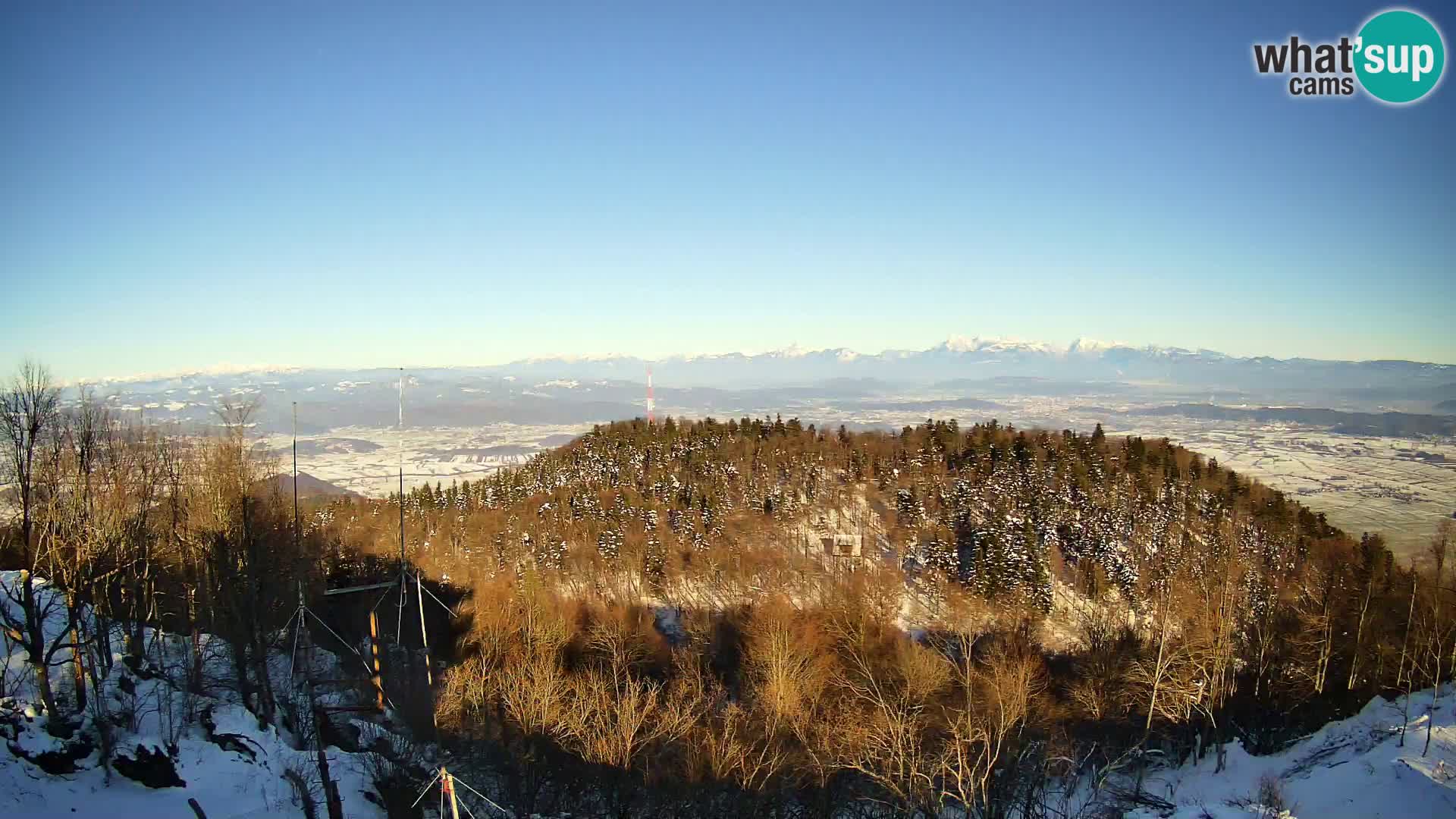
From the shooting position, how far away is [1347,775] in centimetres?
2141

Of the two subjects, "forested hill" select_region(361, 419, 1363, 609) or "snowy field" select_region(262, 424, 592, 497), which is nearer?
"forested hill" select_region(361, 419, 1363, 609)

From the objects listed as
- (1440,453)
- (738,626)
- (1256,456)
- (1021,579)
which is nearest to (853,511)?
(1021,579)

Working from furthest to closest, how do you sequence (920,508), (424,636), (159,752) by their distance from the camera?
(920,508), (424,636), (159,752)

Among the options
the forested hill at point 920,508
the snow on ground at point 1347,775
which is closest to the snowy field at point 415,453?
the forested hill at point 920,508

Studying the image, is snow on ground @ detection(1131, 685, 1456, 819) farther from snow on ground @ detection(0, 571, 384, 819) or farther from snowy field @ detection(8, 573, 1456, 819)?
snow on ground @ detection(0, 571, 384, 819)

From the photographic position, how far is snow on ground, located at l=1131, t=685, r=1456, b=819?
1891 centimetres

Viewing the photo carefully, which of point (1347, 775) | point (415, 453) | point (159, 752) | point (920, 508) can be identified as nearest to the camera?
point (159, 752)

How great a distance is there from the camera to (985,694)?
96.5 ft

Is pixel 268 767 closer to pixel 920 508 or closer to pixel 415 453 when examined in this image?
pixel 920 508

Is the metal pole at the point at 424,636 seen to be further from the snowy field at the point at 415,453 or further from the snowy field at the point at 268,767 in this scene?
the snowy field at the point at 415,453

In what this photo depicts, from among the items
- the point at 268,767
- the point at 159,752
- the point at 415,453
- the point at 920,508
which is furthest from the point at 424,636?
the point at 415,453

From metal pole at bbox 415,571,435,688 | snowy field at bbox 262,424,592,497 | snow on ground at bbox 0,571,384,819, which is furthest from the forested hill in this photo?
snow on ground at bbox 0,571,384,819

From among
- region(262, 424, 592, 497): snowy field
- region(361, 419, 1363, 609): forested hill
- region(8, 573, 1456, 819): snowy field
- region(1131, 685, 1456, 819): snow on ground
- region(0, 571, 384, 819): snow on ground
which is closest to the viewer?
region(0, 571, 384, 819): snow on ground

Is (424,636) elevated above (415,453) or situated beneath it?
elevated above
